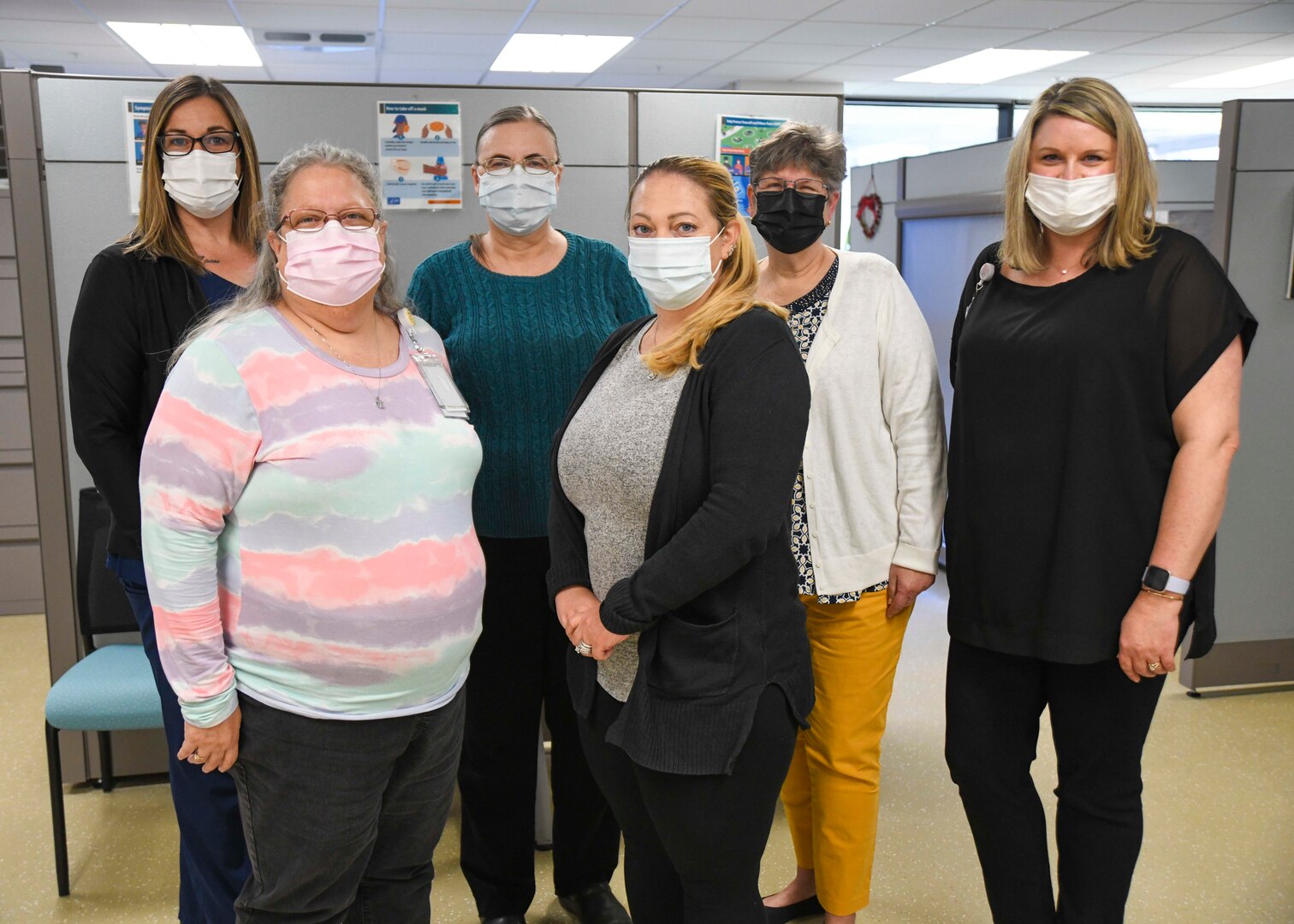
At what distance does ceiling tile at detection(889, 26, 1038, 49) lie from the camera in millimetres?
7418

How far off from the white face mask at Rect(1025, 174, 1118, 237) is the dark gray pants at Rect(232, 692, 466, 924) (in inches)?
49.6

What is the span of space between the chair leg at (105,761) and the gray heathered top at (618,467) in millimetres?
1962

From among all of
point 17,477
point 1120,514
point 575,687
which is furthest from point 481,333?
point 17,477

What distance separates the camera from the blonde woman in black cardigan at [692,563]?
1408mm

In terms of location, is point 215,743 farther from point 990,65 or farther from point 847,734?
point 990,65

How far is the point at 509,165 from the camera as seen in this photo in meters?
1.99

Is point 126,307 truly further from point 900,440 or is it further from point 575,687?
point 900,440

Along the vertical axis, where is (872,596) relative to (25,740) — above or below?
above

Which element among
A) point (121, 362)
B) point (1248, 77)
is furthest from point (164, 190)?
point (1248, 77)

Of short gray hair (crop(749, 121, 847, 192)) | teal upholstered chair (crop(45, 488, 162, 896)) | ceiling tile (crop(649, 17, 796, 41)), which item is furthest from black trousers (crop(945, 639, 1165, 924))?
ceiling tile (crop(649, 17, 796, 41))

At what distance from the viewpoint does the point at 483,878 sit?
213cm

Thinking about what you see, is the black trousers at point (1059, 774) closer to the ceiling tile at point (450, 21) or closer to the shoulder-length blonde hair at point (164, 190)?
the shoulder-length blonde hair at point (164, 190)

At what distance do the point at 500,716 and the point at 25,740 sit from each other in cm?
199

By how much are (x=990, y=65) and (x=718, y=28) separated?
9.31 feet
